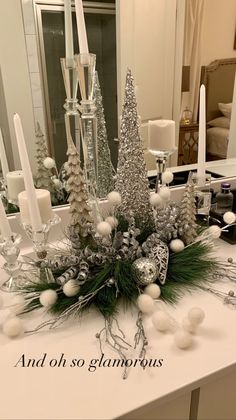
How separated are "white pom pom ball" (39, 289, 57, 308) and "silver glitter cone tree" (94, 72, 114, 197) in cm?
43

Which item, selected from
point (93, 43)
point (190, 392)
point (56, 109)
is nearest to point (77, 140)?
point (56, 109)

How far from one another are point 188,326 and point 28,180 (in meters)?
0.41

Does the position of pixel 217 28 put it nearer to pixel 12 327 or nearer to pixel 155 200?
pixel 155 200

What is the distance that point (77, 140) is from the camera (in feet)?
3.11

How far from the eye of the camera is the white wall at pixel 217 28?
3.76ft

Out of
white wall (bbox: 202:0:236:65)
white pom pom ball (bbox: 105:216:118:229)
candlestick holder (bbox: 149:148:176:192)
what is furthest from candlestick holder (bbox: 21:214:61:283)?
white wall (bbox: 202:0:236:65)

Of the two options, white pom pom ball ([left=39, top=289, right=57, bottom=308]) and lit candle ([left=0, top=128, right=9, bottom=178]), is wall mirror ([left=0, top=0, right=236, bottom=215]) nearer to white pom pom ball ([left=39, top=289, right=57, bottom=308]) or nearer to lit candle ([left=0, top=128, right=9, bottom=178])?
lit candle ([left=0, top=128, right=9, bottom=178])

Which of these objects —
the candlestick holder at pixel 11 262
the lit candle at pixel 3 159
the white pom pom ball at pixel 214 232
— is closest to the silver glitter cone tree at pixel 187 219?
the white pom pom ball at pixel 214 232

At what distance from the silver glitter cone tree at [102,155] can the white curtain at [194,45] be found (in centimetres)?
35

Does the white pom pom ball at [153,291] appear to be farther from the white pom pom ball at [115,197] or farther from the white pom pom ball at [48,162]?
the white pom pom ball at [48,162]

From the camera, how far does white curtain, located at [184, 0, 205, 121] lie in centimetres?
111

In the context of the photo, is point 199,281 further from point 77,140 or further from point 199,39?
point 199,39

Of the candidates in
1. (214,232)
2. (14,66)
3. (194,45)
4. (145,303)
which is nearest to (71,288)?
(145,303)

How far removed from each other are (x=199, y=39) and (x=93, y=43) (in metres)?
0.41
